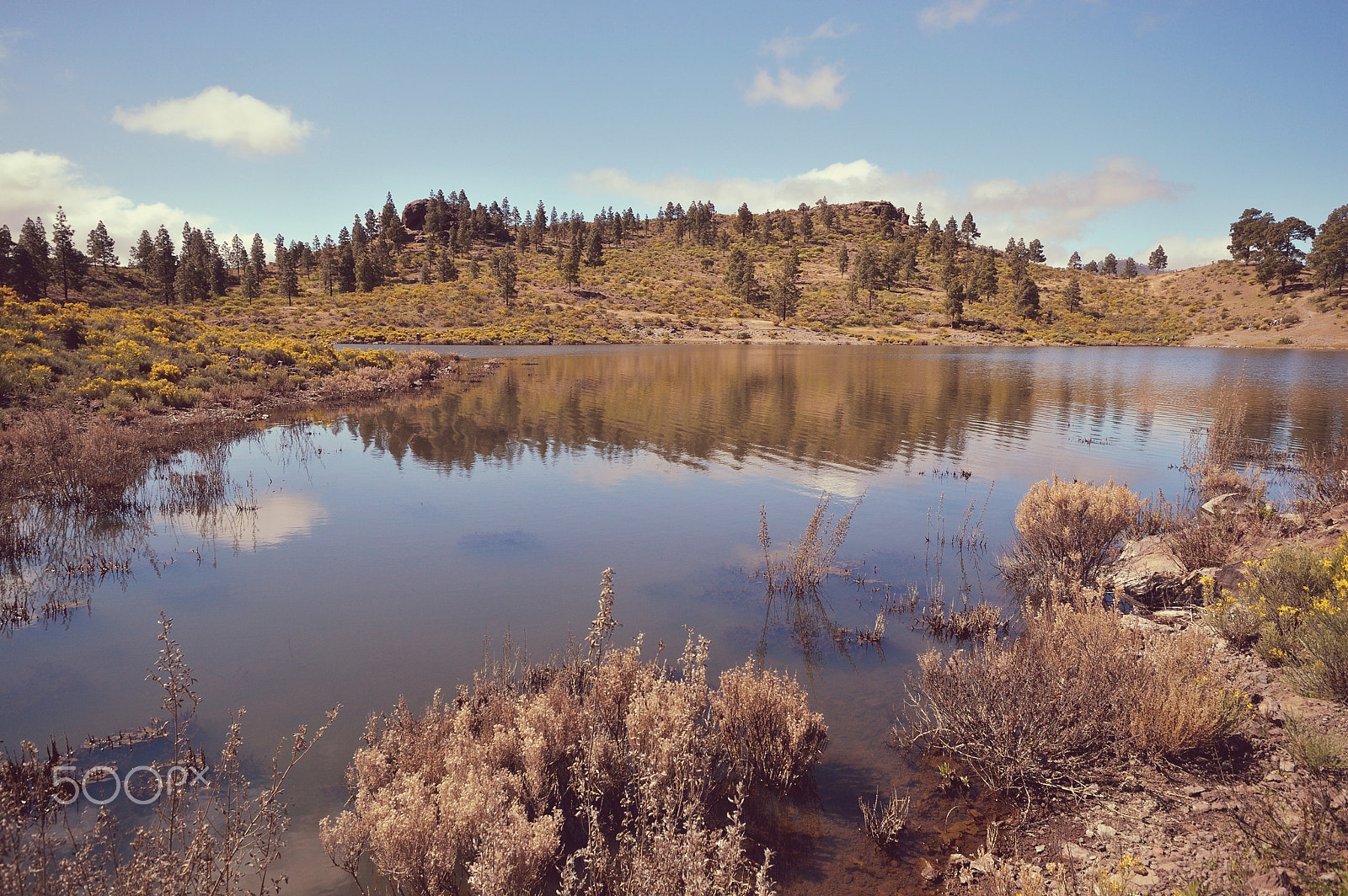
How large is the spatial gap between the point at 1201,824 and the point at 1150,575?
548 cm

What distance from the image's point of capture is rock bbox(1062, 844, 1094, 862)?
4187 millimetres

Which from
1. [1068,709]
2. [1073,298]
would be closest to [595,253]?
[1073,298]

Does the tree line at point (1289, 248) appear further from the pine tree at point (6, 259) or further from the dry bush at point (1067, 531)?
the pine tree at point (6, 259)

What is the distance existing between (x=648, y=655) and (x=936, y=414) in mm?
22120

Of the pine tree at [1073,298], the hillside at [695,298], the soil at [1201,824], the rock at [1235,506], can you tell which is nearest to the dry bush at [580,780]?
the soil at [1201,824]

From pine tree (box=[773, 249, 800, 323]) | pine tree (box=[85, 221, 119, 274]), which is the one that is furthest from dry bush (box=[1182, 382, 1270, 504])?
pine tree (box=[85, 221, 119, 274])

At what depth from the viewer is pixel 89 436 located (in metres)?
14.5

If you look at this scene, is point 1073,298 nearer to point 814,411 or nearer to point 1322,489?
point 814,411

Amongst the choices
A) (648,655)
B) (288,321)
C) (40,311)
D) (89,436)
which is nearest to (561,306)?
(288,321)

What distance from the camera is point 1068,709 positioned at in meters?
5.21

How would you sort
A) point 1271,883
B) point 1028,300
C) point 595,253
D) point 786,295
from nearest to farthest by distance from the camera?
1. point 1271,883
2. point 786,295
3. point 1028,300
4. point 595,253

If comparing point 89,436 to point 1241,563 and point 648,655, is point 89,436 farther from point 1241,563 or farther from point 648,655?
point 1241,563

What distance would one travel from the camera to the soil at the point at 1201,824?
11.4 ft

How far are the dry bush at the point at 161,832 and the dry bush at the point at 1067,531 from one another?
9.46 meters
